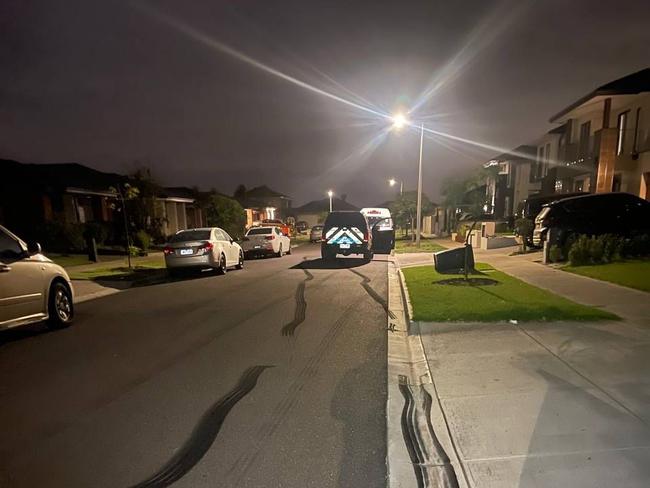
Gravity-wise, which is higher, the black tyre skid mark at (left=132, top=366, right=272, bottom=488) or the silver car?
the silver car

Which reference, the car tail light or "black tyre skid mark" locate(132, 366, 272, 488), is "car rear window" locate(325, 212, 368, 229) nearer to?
the car tail light

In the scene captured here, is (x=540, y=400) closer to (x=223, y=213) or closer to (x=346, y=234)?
(x=346, y=234)

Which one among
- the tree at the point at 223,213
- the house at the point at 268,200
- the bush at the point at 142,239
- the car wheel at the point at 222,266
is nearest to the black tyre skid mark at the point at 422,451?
the car wheel at the point at 222,266

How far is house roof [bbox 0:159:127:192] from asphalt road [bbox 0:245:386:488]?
1579 centimetres

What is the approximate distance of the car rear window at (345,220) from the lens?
48.8ft

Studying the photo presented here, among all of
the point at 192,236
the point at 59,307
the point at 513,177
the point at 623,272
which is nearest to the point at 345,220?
the point at 192,236

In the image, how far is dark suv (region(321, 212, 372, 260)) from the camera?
14797 mm

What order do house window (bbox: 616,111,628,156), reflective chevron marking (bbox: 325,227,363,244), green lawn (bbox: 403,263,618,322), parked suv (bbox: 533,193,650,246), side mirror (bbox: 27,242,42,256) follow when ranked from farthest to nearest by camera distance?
house window (bbox: 616,111,628,156)
reflective chevron marking (bbox: 325,227,363,244)
parked suv (bbox: 533,193,650,246)
side mirror (bbox: 27,242,42,256)
green lawn (bbox: 403,263,618,322)

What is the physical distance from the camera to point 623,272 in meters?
8.96

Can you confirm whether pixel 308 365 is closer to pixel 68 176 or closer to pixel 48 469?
pixel 48 469

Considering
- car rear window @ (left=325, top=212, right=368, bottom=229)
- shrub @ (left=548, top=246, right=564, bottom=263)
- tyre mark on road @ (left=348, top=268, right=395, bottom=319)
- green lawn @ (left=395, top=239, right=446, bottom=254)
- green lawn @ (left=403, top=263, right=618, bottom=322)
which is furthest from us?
green lawn @ (left=395, top=239, right=446, bottom=254)

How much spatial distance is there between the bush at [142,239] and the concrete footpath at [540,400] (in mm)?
17172

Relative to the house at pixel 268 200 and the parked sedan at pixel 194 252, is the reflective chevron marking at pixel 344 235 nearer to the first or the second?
the parked sedan at pixel 194 252

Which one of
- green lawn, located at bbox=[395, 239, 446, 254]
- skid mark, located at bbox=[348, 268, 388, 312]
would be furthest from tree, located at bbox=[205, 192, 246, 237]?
skid mark, located at bbox=[348, 268, 388, 312]
